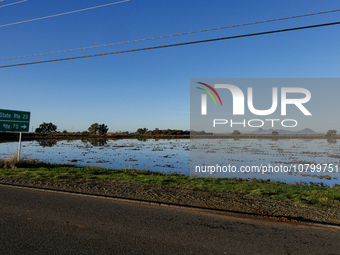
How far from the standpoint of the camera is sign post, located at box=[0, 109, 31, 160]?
16.6 m

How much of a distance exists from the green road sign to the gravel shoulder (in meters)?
7.66

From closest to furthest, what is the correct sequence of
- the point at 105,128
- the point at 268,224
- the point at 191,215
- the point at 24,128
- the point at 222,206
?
1. the point at 268,224
2. the point at 191,215
3. the point at 222,206
4. the point at 24,128
5. the point at 105,128

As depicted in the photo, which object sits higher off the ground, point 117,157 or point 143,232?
point 117,157

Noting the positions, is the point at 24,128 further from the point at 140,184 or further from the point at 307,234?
the point at 307,234

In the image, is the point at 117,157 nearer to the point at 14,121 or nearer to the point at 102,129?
the point at 14,121

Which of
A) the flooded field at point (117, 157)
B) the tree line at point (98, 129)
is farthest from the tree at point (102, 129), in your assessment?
the flooded field at point (117, 157)

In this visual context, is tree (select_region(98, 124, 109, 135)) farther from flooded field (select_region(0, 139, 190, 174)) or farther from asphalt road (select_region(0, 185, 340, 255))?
asphalt road (select_region(0, 185, 340, 255))

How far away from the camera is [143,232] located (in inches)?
204

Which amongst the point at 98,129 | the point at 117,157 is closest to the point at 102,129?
the point at 98,129

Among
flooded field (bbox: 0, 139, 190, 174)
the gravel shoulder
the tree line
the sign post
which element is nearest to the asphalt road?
the gravel shoulder

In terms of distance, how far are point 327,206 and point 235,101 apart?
41.6ft

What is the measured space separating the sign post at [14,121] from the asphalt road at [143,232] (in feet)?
39.0

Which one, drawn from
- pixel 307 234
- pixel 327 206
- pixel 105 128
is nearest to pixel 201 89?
pixel 327 206

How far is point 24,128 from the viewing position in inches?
698
